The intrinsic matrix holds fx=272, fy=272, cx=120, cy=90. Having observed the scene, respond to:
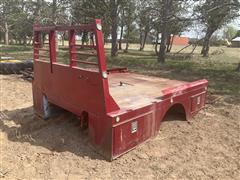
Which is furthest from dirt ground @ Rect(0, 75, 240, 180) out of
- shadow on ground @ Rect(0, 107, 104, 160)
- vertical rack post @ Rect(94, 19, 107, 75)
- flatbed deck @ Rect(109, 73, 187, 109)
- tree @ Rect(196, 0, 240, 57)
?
tree @ Rect(196, 0, 240, 57)

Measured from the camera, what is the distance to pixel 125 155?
337cm

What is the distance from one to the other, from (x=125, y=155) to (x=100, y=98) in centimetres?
81

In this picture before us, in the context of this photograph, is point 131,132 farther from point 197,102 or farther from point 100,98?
point 197,102

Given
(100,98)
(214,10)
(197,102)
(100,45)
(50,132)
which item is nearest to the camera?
(100,45)

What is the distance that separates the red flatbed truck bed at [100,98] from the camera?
3.09 metres

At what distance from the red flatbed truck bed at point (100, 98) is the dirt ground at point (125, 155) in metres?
0.19

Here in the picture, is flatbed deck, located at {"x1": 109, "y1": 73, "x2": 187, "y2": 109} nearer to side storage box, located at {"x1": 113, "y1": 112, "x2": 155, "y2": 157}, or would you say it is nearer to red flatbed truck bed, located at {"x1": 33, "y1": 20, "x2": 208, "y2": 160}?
red flatbed truck bed, located at {"x1": 33, "y1": 20, "x2": 208, "y2": 160}

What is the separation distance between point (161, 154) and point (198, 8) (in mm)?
6518

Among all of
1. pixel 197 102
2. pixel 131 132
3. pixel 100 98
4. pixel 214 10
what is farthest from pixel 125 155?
pixel 214 10

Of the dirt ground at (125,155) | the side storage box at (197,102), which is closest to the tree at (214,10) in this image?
the side storage box at (197,102)

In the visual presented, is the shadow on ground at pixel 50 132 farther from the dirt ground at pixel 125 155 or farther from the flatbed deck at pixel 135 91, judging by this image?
the flatbed deck at pixel 135 91

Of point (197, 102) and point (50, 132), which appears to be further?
point (197, 102)

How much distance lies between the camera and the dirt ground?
3.07 meters

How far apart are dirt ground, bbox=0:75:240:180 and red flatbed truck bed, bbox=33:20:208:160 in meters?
0.19
